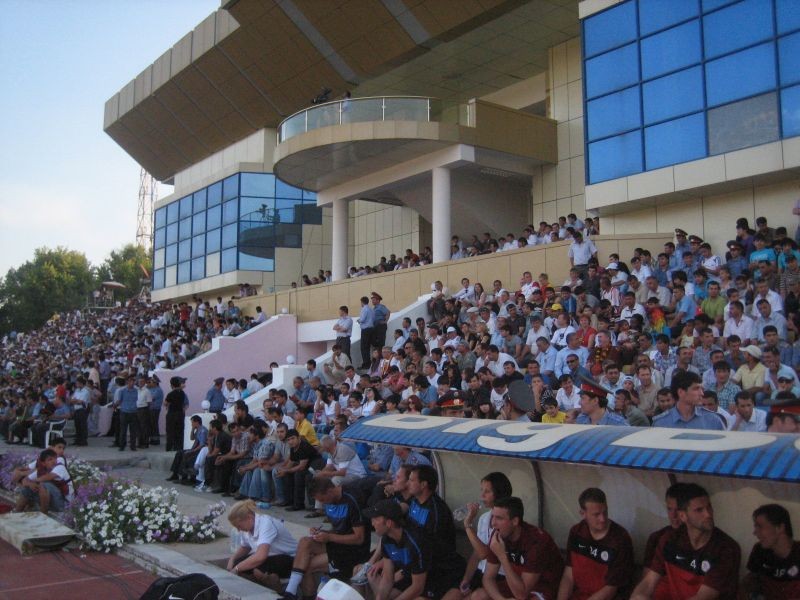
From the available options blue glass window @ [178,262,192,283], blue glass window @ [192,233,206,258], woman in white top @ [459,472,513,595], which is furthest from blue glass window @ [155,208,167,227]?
woman in white top @ [459,472,513,595]

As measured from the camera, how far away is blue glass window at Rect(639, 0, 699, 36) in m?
17.6

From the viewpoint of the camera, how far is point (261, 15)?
29562mm

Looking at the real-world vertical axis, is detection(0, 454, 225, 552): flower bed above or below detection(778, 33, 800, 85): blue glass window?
below

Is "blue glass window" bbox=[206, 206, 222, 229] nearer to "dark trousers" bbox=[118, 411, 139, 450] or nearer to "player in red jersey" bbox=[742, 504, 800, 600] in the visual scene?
"dark trousers" bbox=[118, 411, 139, 450]

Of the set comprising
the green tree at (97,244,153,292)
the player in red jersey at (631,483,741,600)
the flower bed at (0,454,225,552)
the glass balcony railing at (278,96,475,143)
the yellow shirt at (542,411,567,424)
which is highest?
the green tree at (97,244,153,292)

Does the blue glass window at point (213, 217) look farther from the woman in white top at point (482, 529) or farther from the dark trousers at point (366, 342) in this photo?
the woman in white top at point (482, 529)

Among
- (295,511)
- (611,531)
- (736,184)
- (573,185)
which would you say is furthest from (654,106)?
(611,531)

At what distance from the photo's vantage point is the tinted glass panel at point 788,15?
15.7 metres

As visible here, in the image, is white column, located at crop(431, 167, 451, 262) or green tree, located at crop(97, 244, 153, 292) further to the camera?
green tree, located at crop(97, 244, 153, 292)

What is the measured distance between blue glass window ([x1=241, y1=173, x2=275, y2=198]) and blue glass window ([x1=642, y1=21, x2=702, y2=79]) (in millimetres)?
20726

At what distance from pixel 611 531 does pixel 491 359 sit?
8079 millimetres

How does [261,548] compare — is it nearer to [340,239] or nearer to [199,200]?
[340,239]

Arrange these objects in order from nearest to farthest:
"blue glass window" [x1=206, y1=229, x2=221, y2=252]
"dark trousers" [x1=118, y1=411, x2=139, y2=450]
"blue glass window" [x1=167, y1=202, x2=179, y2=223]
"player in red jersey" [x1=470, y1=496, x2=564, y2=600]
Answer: "player in red jersey" [x1=470, y1=496, x2=564, y2=600], "dark trousers" [x1=118, y1=411, x2=139, y2=450], "blue glass window" [x1=206, y1=229, x2=221, y2=252], "blue glass window" [x1=167, y1=202, x2=179, y2=223]

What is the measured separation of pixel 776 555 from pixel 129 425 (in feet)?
55.5
